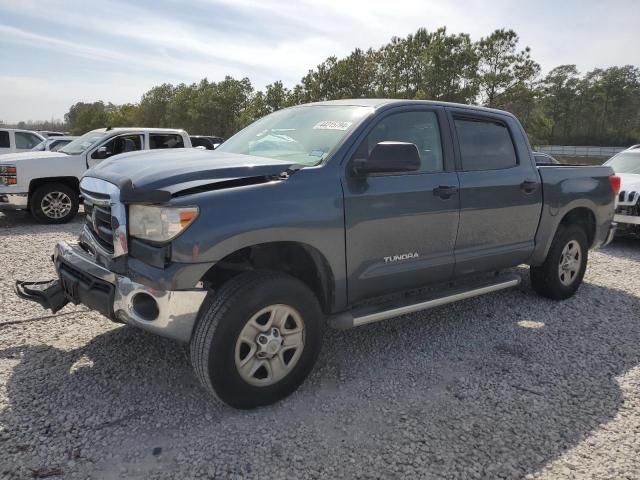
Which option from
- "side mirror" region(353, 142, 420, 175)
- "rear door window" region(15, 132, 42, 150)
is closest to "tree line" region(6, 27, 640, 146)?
"rear door window" region(15, 132, 42, 150)

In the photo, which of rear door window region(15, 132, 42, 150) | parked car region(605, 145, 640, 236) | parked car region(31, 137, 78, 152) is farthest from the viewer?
rear door window region(15, 132, 42, 150)

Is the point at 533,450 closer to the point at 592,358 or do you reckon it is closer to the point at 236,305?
the point at 592,358

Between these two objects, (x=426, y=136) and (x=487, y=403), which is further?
(x=426, y=136)

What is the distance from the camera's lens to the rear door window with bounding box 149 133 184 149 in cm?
1014

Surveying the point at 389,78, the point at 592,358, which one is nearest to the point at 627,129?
the point at 389,78

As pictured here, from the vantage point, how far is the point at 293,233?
9.74 feet

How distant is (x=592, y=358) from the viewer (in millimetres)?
3900

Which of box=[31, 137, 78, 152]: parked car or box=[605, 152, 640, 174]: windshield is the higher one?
box=[31, 137, 78, 152]: parked car

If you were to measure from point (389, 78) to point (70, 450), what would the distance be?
43.2m

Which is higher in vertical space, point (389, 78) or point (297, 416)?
point (389, 78)

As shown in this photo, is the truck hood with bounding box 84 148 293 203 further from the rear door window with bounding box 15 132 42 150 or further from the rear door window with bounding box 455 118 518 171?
the rear door window with bounding box 15 132 42 150

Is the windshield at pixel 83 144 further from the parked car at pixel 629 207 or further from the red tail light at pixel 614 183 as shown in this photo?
the parked car at pixel 629 207

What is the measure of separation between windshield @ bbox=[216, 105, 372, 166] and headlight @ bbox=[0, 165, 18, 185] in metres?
6.35

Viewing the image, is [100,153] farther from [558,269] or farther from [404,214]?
[558,269]
